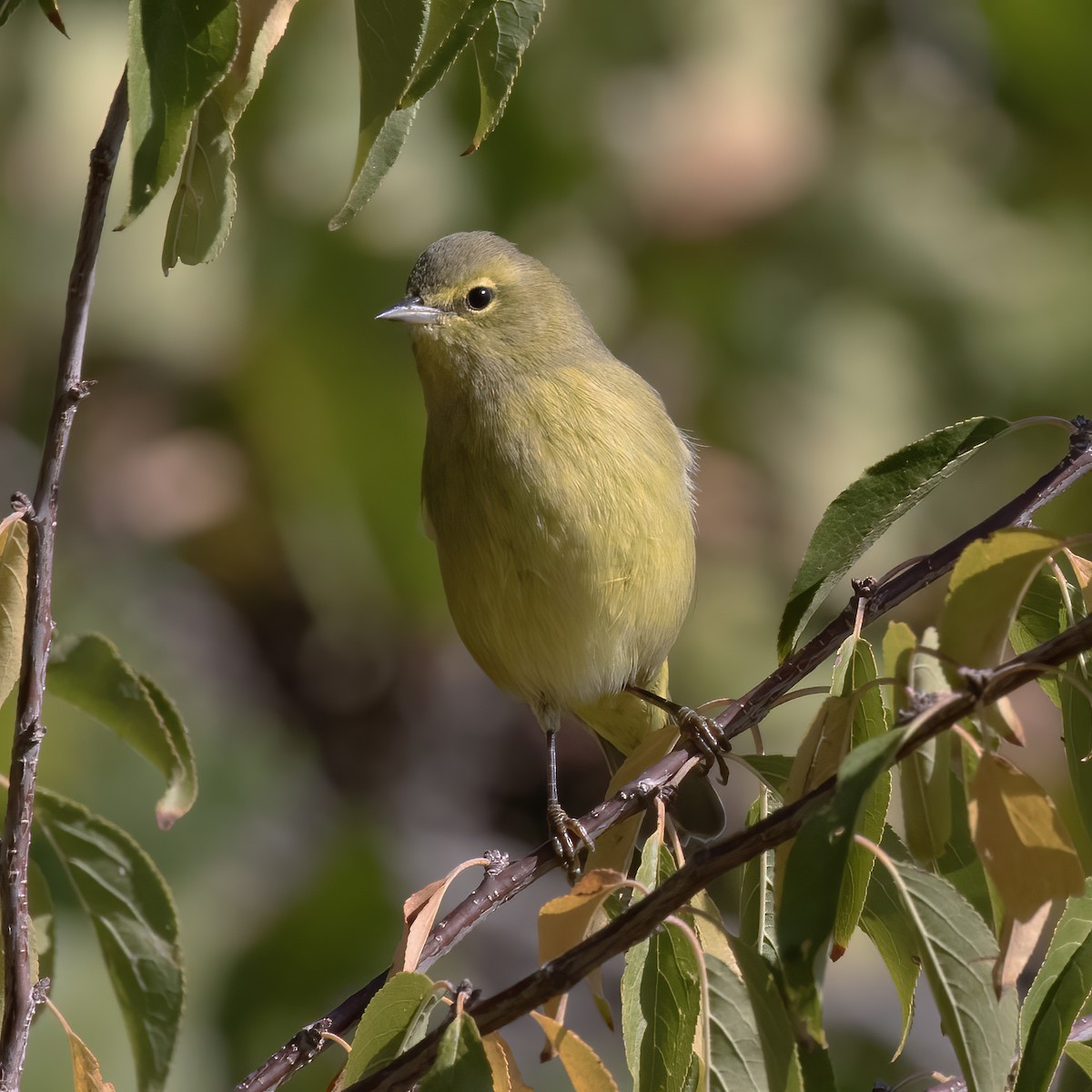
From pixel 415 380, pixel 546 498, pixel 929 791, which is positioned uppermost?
pixel 415 380

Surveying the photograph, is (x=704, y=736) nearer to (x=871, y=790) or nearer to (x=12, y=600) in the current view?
(x=871, y=790)

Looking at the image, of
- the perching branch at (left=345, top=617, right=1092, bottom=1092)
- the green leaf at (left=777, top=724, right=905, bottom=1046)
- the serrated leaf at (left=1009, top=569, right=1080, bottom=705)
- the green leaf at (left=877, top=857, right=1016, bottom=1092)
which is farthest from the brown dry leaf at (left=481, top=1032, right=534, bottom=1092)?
the serrated leaf at (left=1009, top=569, right=1080, bottom=705)

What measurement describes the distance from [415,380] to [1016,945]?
13.6ft

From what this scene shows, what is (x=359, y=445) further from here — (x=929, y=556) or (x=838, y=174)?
(x=929, y=556)

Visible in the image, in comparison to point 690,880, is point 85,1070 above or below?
below

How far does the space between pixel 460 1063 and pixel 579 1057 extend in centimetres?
17

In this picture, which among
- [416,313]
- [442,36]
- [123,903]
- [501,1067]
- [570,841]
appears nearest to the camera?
[442,36]

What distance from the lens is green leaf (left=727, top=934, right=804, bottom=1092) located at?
1.61 meters

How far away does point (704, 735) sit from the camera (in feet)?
7.95

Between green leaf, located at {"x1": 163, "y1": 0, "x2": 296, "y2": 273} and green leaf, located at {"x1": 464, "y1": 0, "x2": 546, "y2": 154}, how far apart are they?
222mm

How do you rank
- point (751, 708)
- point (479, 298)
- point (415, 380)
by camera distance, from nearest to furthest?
point (751, 708) → point (479, 298) → point (415, 380)

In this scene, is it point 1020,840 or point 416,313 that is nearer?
point 1020,840

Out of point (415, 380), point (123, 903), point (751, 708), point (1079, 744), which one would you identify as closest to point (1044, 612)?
point (1079, 744)

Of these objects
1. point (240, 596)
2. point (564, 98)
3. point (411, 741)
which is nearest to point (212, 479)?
point (240, 596)
